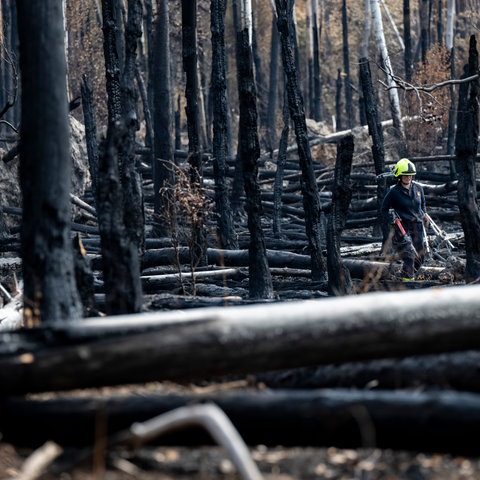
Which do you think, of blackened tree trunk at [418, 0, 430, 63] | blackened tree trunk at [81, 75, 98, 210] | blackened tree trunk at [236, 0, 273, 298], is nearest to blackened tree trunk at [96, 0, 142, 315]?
blackened tree trunk at [236, 0, 273, 298]

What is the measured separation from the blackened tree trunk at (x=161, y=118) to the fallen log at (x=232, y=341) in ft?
40.7

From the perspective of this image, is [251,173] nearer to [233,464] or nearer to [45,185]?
[45,185]

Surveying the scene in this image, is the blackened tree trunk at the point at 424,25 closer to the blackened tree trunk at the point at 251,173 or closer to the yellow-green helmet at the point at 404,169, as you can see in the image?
the yellow-green helmet at the point at 404,169

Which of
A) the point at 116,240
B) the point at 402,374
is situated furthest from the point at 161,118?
the point at 402,374

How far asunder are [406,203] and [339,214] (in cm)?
265

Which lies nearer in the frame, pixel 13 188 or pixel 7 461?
pixel 7 461

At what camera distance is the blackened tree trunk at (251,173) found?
11215 millimetres

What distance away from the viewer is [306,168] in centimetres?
1377

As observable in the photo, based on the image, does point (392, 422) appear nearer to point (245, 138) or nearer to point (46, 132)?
point (46, 132)

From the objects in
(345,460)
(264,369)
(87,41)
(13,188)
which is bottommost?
(345,460)

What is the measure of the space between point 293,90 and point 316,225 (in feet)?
6.99

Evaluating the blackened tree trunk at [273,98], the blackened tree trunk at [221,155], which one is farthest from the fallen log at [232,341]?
the blackened tree trunk at [273,98]

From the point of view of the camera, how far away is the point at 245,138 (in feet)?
37.5

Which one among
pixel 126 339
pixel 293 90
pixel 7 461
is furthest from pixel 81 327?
pixel 293 90
